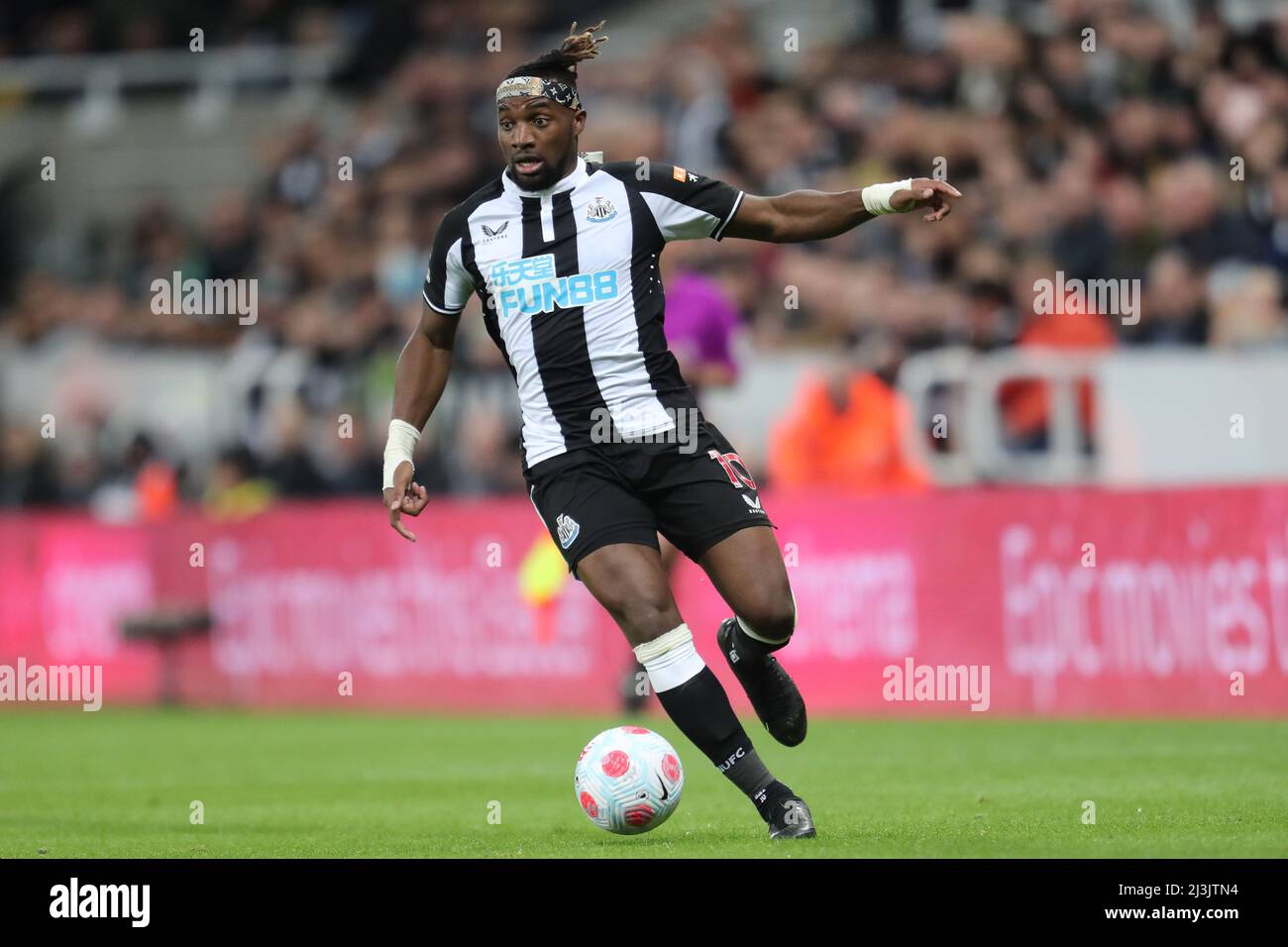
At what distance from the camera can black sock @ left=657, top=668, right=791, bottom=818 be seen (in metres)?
7.52

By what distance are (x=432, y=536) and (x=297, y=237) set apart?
670 centimetres

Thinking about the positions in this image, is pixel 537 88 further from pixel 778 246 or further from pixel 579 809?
pixel 778 246

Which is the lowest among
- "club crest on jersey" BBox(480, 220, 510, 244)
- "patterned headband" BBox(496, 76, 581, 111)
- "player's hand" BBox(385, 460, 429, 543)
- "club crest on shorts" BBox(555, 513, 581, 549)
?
"club crest on shorts" BBox(555, 513, 581, 549)

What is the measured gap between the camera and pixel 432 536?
16656 millimetres

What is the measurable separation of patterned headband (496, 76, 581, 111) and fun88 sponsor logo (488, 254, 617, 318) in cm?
58

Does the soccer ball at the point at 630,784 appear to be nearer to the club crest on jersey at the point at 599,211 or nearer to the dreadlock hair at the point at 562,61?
the club crest on jersey at the point at 599,211

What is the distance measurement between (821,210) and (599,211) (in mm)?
815

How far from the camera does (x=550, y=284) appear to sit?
7.86m

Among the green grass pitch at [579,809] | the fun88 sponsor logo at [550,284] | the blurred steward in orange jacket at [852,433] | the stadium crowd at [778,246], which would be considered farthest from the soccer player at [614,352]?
the blurred steward in orange jacket at [852,433]

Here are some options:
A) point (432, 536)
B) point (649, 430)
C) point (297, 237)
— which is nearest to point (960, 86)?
point (432, 536)

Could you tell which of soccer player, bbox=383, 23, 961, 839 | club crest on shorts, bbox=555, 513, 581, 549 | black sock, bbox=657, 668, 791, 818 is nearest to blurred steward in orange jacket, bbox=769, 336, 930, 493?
soccer player, bbox=383, 23, 961, 839

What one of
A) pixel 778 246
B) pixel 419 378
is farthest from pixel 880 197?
pixel 778 246

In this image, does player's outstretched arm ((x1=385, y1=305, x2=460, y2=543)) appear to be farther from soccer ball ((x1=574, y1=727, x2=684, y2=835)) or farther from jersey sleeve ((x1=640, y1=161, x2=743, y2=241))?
soccer ball ((x1=574, y1=727, x2=684, y2=835))

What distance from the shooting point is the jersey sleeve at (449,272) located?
8.03m
